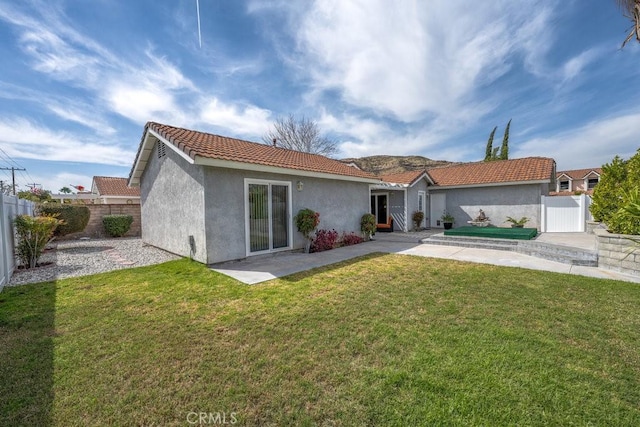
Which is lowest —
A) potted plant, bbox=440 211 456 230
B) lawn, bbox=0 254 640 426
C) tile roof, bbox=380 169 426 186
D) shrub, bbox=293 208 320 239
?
lawn, bbox=0 254 640 426

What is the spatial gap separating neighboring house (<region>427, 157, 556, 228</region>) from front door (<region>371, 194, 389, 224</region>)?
182 inches

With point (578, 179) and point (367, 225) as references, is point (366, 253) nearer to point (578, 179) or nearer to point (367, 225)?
point (367, 225)

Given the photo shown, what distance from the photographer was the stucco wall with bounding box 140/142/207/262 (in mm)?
9227

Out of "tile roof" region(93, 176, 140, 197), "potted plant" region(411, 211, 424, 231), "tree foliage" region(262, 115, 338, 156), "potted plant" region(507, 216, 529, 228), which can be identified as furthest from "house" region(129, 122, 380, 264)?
"tree foliage" region(262, 115, 338, 156)

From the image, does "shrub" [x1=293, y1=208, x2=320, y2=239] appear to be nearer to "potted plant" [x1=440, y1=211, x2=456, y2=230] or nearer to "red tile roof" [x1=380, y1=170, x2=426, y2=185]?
"red tile roof" [x1=380, y1=170, x2=426, y2=185]

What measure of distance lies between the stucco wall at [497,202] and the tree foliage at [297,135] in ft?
65.3

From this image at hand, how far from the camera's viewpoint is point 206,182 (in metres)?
8.79

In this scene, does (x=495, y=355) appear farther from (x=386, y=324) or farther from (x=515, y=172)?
(x=515, y=172)

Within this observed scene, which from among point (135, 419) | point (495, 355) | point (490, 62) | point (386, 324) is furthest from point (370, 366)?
point (490, 62)

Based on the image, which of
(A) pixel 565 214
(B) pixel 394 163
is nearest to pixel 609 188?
(A) pixel 565 214

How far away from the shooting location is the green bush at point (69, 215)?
1505 centimetres

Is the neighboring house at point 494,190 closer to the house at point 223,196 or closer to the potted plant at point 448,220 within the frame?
the potted plant at point 448,220

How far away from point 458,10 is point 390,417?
1290 cm

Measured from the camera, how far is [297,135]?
36.6m
